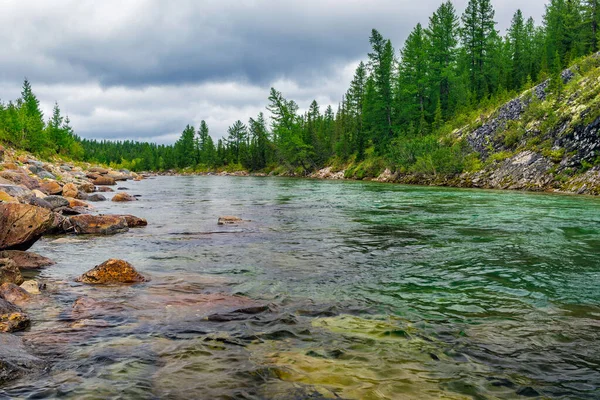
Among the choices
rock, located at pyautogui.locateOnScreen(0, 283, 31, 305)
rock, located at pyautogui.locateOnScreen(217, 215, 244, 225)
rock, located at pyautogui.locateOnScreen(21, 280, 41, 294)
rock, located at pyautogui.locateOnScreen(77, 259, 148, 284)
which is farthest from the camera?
rock, located at pyautogui.locateOnScreen(217, 215, 244, 225)

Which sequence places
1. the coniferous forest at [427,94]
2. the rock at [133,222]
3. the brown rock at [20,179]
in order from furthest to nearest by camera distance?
the coniferous forest at [427,94], the brown rock at [20,179], the rock at [133,222]

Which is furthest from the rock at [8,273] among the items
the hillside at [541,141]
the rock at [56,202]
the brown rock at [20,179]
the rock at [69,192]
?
the hillside at [541,141]

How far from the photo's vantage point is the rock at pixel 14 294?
A: 6051 millimetres

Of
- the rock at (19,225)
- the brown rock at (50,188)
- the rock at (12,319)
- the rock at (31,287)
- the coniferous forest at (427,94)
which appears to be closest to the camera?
the rock at (12,319)

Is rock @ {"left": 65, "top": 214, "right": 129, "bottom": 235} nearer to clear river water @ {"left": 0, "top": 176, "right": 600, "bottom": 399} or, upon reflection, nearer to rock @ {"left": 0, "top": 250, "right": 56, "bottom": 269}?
clear river water @ {"left": 0, "top": 176, "right": 600, "bottom": 399}

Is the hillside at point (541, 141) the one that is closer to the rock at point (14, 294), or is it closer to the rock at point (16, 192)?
the rock at point (14, 294)

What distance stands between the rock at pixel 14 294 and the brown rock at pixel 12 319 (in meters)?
0.69

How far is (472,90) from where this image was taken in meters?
57.8

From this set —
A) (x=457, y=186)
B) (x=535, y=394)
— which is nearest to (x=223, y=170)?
(x=457, y=186)

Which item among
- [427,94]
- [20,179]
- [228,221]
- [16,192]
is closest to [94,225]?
[16,192]

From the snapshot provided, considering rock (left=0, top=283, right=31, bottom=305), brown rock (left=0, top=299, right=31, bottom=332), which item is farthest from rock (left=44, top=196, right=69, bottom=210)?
brown rock (left=0, top=299, right=31, bottom=332)

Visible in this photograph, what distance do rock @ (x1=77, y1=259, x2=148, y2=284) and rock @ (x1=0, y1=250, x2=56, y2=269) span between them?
1798 millimetres

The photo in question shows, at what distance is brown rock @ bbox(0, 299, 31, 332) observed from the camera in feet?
16.1

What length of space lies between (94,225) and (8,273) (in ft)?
21.2
